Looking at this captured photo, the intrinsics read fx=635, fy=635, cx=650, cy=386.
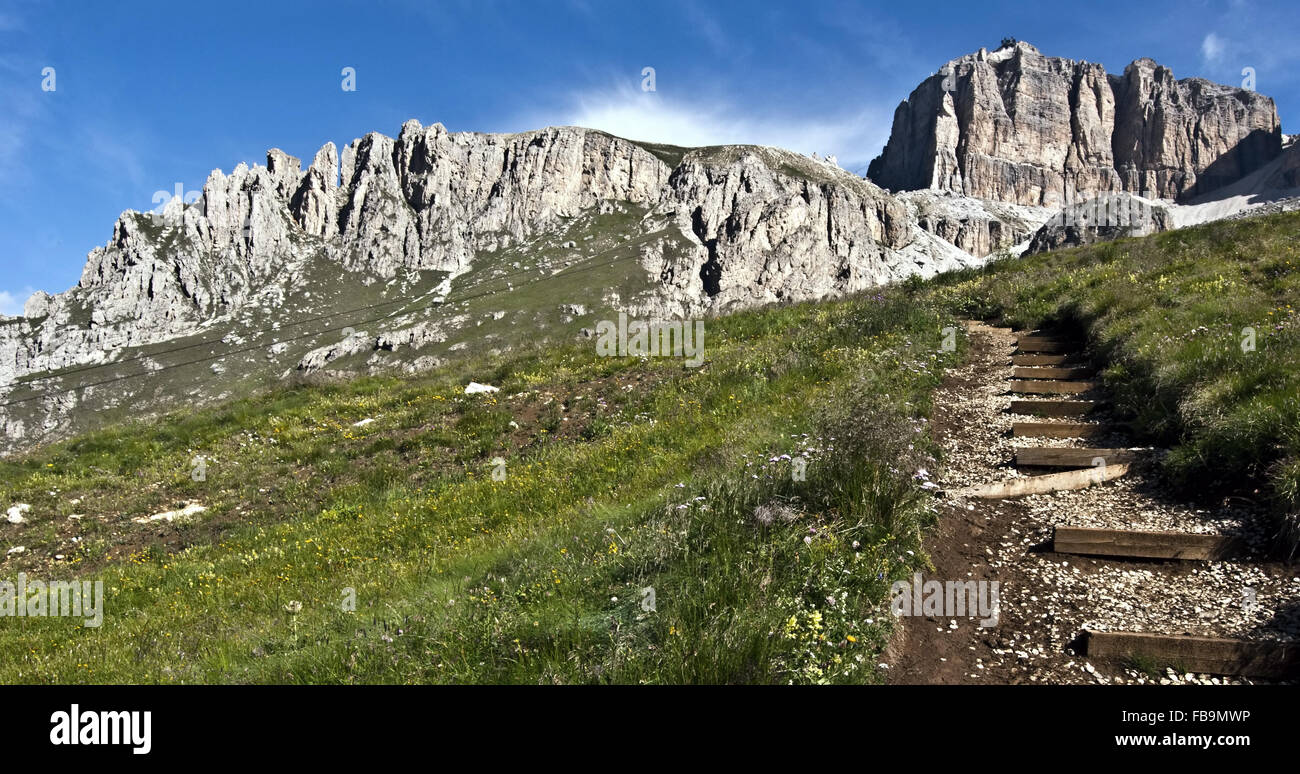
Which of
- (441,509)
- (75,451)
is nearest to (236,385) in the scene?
(75,451)

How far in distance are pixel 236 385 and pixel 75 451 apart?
664ft

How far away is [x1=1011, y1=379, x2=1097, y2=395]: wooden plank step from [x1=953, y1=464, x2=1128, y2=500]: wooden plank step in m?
4.45

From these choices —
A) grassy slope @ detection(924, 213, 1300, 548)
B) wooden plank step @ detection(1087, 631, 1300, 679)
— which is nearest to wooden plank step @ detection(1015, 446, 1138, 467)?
grassy slope @ detection(924, 213, 1300, 548)

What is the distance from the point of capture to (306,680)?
5.13m

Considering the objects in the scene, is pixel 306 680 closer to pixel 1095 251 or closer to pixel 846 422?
pixel 846 422

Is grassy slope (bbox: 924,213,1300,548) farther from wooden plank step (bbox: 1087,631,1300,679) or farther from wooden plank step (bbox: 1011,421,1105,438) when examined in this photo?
wooden plank step (bbox: 1087,631,1300,679)

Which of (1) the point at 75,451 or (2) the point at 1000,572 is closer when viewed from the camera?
(2) the point at 1000,572

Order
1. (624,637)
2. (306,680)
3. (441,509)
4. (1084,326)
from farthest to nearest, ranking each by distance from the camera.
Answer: (1084,326) → (441,509) → (306,680) → (624,637)

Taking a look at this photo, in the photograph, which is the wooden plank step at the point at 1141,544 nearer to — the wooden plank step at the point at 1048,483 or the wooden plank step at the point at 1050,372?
the wooden plank step at the point at 1048,483

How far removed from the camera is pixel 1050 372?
508 inches

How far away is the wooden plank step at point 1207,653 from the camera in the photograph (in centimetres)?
439

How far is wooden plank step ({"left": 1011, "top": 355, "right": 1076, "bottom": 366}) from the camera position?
13.8m
